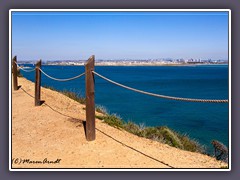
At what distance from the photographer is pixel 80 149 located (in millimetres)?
5184

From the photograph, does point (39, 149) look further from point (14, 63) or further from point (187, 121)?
point (187, 121)

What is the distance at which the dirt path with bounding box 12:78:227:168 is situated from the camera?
4.72 metres

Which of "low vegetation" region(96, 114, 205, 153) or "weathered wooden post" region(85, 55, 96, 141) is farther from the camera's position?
"low vegetation" region(96, 114, 205, 153)

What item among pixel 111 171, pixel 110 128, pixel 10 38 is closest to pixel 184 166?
pixel 111 171

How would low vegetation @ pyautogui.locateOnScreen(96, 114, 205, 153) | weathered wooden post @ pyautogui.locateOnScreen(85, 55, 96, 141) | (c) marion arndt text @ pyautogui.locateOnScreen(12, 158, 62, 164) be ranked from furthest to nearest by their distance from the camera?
low vegetation @ pyautogui.locateOnScreen(96, 114, 205, 153)
weathered wooden post @ pyautogui.locateOnScreen(85, 55, 96, 141)
(c) marion arndt text @ pyautogui.locateOnScreen(12, 158, 62, 164)

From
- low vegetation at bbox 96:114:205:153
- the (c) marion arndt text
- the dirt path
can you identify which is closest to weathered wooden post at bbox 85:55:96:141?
the dirt path

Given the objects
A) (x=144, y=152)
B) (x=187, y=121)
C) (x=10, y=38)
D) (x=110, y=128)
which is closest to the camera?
(x=10, y=38)

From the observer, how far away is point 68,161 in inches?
187

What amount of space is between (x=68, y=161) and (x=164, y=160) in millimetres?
1537

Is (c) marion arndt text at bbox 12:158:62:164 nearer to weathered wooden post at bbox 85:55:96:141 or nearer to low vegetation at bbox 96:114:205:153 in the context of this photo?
weathered wooden post at bbox 85:55:96:141

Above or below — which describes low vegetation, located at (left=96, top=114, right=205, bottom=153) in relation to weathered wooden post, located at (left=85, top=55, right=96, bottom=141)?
below

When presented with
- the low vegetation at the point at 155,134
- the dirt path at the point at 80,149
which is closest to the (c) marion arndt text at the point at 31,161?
the dirt path at the point at 80,149

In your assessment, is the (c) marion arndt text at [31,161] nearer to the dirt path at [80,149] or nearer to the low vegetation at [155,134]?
the dirt path at [80,149]
